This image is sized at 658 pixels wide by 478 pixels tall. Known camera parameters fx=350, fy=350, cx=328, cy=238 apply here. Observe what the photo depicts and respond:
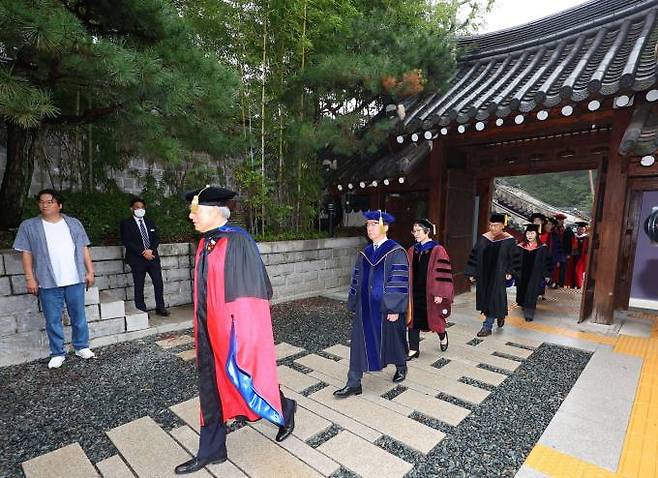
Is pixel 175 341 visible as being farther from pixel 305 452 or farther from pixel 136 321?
pixel 305 452

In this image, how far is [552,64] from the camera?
19.1ft

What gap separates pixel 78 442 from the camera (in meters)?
2.45

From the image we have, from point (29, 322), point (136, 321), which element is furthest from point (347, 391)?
point (29, 322)

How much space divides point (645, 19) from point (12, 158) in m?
9.58

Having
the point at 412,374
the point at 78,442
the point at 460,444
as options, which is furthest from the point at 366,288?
the point at 78,442

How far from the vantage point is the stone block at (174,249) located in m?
5.41

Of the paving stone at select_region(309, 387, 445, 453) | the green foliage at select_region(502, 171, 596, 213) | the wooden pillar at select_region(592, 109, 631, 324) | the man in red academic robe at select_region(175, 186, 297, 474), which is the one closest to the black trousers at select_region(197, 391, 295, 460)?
the man in red academic robe at select_region(175, 186, 297, 474)

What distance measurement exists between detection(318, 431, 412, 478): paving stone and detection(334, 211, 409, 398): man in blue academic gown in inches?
24.5

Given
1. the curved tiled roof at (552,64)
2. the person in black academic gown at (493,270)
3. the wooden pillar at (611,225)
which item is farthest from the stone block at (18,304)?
the wooden pillar at (611,225)

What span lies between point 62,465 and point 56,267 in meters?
2.07

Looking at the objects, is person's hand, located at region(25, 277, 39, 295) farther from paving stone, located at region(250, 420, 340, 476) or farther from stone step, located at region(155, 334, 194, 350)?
paving stone, located at region(250, 420, 340, 476)

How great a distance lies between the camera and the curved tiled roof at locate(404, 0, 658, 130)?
4406 millimetres

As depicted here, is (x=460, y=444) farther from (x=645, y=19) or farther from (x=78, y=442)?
(x=645, y=19)

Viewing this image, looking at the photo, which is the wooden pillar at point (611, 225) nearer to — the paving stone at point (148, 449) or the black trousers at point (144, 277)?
the paving stone at point (148, 449)
